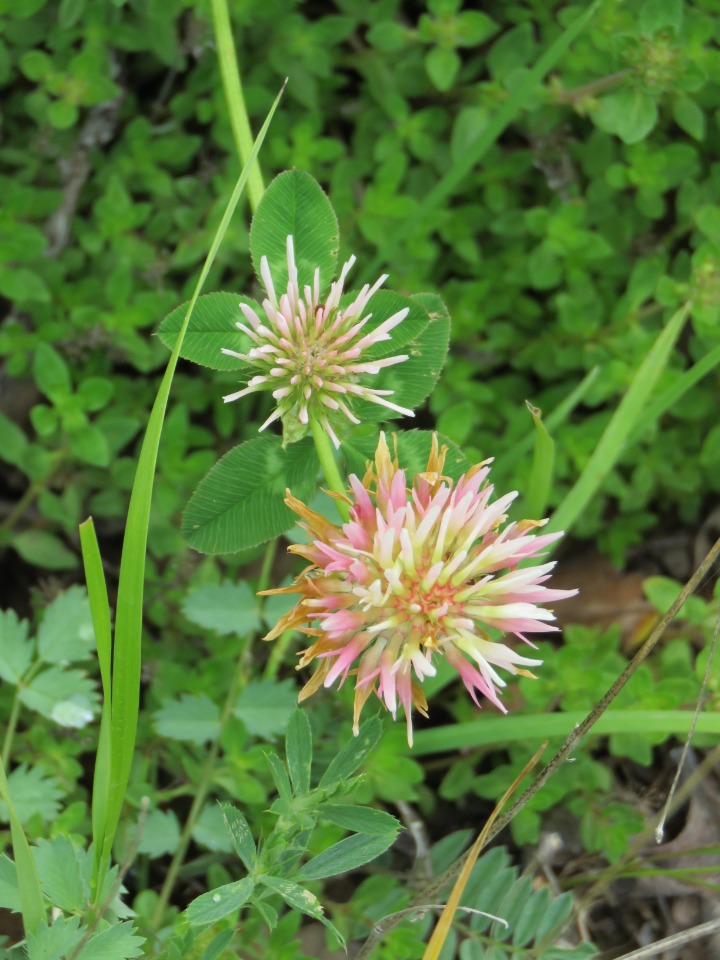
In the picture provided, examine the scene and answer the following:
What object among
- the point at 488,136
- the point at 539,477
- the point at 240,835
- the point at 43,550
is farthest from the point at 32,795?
the point at 488,136

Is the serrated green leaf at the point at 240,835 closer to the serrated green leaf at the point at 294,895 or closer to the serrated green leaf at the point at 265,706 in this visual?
the serrated green leaf at the point at 294,895

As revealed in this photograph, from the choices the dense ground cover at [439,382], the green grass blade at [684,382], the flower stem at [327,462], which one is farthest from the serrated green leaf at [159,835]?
the green grass blade at [684,382]

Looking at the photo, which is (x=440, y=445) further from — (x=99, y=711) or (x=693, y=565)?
(x=693, y=565)

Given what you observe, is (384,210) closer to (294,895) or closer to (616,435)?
(616,435)

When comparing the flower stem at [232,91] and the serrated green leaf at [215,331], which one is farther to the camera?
the flower stem at [232,91]

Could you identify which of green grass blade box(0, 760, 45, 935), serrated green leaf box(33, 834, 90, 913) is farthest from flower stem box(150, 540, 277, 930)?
green grass blade box(0, 760, 45, 935)

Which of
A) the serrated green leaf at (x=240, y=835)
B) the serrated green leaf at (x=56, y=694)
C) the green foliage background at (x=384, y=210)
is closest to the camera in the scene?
the serrated green leaf at (x=240, y=835)

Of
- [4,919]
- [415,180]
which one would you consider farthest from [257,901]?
[415,180]
